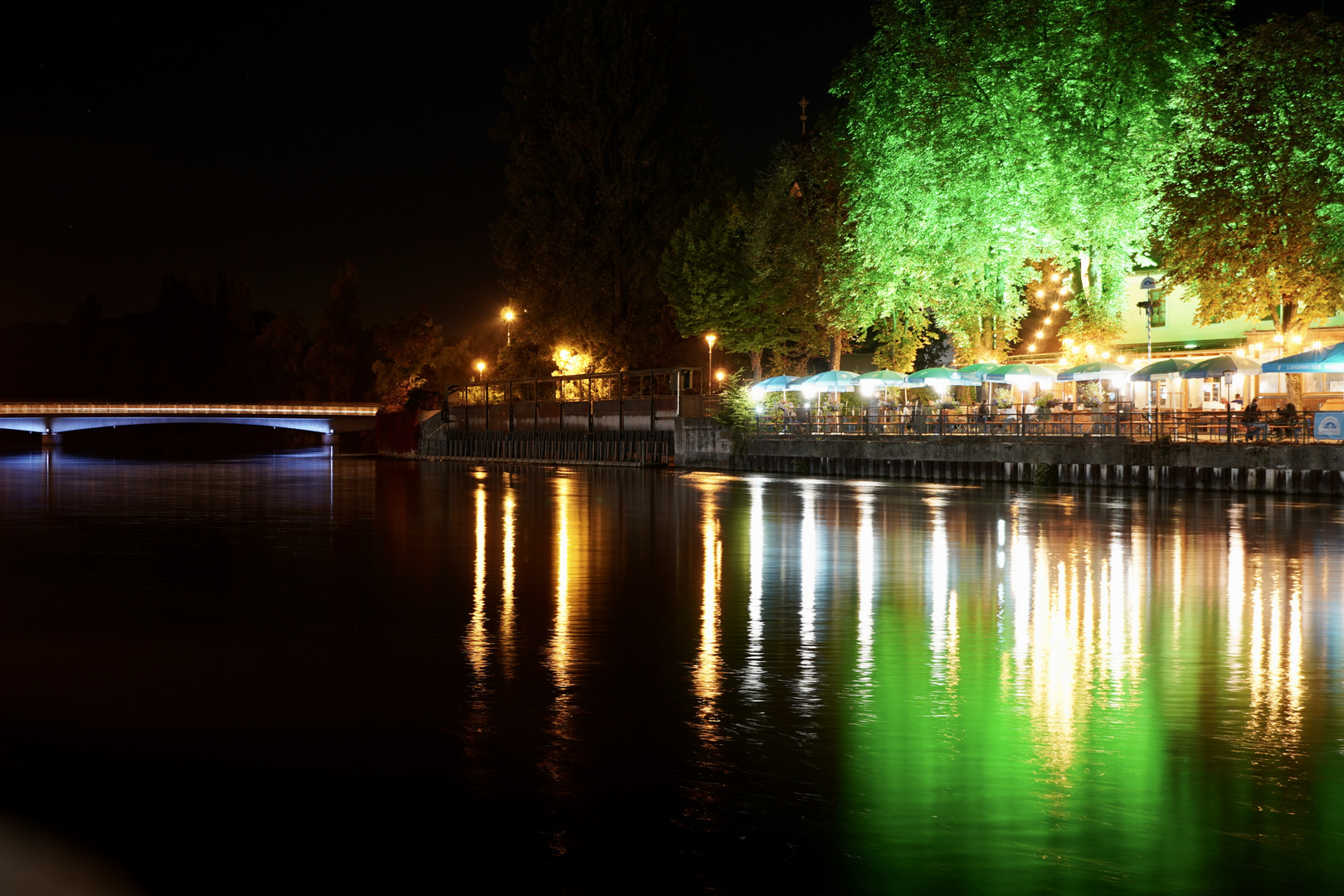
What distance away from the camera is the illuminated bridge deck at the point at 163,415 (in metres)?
129

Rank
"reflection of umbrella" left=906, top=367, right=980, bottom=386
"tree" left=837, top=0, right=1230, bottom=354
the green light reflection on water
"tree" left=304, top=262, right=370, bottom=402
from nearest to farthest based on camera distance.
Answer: the green light reflection on water < "tree" left=837, top=0, right=1230, bottom=354 < "reflection of umbrella" left=906, top=367, right=980, bottom=386 < "tree" left=304, top=262, right=370, bottom=402

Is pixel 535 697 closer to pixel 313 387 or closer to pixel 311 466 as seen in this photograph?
pixel 311 466

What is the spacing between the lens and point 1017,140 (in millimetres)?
48875

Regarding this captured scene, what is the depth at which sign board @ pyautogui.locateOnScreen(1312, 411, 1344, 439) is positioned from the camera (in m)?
42.5

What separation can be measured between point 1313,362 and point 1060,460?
972cm

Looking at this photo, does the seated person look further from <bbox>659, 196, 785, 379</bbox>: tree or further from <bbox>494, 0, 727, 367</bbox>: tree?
<bbox>494, 0, 727, 367</bbox>: tree

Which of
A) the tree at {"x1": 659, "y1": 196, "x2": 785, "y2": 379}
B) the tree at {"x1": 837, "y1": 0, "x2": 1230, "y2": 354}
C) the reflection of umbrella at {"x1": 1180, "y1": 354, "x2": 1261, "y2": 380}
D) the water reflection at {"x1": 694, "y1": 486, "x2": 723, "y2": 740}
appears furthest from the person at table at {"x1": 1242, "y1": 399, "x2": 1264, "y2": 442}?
the tree at {"x1": 659, "y1": 196, "x2": 785, "y2": 379}

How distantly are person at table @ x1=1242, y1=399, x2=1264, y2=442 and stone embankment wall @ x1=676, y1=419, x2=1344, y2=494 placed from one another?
101cm

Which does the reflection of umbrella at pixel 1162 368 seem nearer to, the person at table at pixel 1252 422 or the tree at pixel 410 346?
the person at table at pixel 1252 422

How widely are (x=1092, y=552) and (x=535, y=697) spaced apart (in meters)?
16.3

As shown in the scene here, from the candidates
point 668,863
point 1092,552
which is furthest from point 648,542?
point 668,863

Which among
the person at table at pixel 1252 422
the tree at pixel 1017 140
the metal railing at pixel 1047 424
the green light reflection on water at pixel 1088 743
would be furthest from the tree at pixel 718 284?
the green light reflection on water at pixel 1088 743

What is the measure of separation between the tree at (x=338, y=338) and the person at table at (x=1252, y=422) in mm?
113182

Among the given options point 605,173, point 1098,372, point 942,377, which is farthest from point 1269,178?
point 605,173
